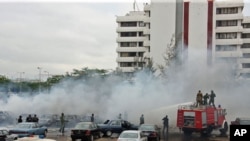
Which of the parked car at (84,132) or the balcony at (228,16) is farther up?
the balcony at (228,16)

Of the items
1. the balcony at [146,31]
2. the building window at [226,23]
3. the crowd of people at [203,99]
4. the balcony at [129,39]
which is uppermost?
the building window at [226,23]

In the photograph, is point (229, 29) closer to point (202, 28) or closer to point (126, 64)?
point (202, 28)

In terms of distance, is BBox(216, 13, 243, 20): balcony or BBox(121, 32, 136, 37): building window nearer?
BBox(216, 13, 243, 20): balcony

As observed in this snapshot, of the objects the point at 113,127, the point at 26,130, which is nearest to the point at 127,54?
the point at 113,127

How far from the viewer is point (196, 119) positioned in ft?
101

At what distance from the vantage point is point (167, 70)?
51.5 m

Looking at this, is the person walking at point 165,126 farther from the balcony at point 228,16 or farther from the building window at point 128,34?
the building window at point 128,34

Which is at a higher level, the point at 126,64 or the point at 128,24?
the point at 128,24

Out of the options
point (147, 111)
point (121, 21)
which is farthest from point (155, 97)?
point (121, 21)

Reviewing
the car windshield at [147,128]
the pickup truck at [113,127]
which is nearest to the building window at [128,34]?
the pickup truck at [113,127]

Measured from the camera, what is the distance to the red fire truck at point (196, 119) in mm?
30828

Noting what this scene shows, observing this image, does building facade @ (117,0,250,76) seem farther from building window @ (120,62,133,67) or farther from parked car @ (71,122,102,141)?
parked car @ (71,122,102,141)

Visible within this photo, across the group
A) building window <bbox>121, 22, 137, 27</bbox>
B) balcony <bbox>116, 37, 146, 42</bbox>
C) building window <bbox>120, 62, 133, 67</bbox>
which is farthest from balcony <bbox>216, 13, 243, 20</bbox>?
building window <bbox>120, 62, 133, 67</bbox>

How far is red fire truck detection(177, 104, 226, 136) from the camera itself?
30.8 meters
